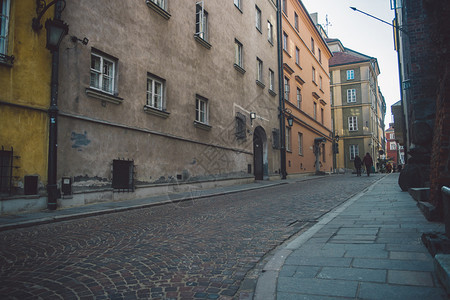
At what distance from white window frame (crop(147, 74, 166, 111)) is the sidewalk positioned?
8009 mm

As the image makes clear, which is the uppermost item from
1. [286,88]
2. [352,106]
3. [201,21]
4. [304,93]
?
[352,106]

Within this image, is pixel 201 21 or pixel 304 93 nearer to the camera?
pixel 201 21

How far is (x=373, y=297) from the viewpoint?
2441mm

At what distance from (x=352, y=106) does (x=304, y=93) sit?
2132cm

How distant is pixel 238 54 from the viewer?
18062 millimetres

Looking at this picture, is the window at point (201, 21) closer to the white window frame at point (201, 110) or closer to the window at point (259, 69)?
the white window frame at point (201, 110)

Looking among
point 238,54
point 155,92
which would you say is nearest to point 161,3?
point 155,92

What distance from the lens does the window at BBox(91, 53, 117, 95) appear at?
31.0 ft

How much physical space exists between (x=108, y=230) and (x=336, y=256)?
3.82 m

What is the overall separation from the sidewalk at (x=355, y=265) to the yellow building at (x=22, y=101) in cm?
628

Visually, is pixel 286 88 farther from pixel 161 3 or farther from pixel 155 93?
pixel 155 93

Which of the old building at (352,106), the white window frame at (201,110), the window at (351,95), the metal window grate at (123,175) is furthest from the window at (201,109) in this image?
the window at (351,95)

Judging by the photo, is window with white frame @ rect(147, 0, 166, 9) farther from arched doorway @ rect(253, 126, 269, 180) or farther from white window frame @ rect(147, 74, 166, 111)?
arched doorway @ rect(253, 126, 269, 180)

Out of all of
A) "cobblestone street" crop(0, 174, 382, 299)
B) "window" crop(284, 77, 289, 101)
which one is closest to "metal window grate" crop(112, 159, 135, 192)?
"cobblestone street" crop(0, 174, 382, 299)
